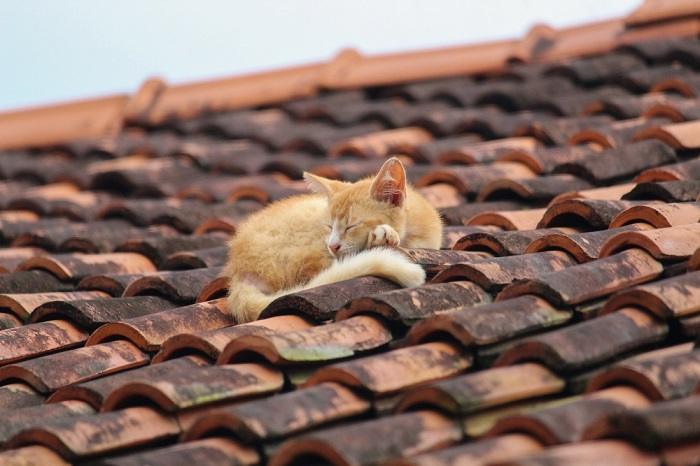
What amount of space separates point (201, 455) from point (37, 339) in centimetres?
134

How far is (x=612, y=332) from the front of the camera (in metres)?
2.86

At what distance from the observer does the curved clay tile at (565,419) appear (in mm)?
2391

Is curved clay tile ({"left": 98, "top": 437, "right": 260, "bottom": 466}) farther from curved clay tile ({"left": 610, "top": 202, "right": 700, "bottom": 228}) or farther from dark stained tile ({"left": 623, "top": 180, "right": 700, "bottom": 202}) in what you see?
dark stained tile ({"left": 623, "top": 180, "right": 700, "bottom": 202})

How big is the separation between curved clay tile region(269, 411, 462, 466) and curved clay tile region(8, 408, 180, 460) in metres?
0.45

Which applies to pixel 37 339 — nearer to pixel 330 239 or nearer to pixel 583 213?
pixel 330 239

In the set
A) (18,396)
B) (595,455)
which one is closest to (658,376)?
(595,455)

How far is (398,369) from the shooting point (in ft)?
9.33

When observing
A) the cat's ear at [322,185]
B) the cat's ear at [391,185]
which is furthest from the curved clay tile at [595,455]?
the cat's ear at [322,185]

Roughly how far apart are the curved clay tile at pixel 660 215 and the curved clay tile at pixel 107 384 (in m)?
1.41

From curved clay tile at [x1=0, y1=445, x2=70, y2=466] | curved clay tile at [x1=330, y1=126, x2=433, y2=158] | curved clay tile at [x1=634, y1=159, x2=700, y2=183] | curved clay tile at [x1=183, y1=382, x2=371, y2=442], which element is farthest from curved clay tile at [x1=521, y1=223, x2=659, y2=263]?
curved clay tile at [x1=330, y1=126, x2=433, y2=158]

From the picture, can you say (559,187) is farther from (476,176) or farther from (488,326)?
(488,326)

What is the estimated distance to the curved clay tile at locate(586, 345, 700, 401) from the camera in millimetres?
2537

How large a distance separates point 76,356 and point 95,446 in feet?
2.61

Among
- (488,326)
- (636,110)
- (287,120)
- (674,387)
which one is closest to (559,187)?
(636,110)
